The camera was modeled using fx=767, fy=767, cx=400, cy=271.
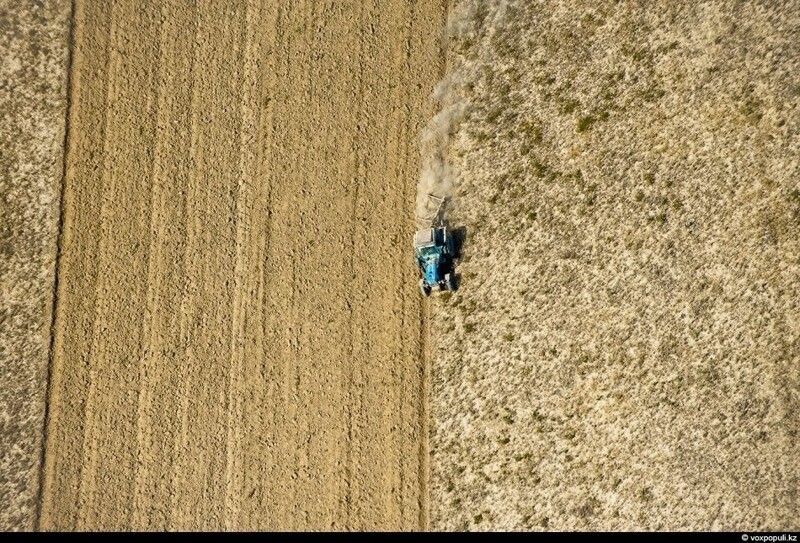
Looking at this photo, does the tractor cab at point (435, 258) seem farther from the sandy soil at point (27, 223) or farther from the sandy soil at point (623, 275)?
the sandy soil at point (27, 223)

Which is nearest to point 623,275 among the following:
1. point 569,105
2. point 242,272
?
point 569,105

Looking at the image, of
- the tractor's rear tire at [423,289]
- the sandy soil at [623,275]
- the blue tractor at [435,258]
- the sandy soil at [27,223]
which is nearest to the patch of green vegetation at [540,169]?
the sandy soil at [623,275]

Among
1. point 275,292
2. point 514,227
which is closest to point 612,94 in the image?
point 514,227

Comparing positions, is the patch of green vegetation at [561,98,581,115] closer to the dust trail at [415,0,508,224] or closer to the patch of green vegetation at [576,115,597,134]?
the patch of green vegetation at [576,115,597,134]

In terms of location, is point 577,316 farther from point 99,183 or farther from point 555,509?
point 99,183

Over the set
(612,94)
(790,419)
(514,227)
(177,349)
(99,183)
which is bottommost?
(790,419)

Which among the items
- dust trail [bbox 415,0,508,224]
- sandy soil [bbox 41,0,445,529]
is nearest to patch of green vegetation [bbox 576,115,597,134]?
dust trail [bbox 415,0,508,224]
